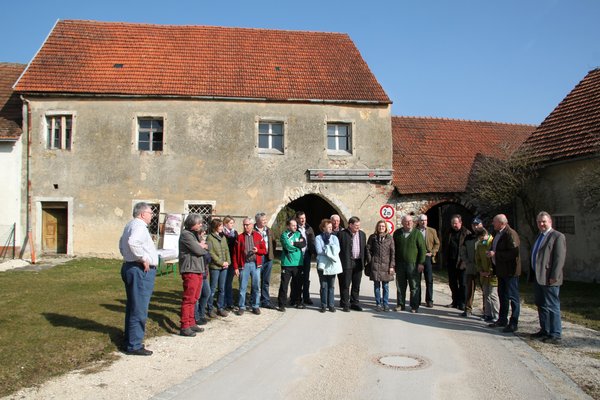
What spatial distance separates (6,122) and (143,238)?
572 inches

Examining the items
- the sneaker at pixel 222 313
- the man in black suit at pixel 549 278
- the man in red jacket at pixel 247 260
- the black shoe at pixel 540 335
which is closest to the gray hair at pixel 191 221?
the man in red jacket at pixel 247 260

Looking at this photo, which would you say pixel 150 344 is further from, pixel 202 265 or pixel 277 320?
pixel 277 320

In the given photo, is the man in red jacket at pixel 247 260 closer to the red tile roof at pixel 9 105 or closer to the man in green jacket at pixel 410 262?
the man in green jacket at pixel 410 262

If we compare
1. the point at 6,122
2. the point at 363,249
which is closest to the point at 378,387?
the point at 363,249

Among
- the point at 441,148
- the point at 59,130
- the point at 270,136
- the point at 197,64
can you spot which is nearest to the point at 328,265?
the point at 270,136

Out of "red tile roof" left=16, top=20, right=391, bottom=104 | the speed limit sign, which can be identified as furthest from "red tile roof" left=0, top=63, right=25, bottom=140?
the speed limit sign

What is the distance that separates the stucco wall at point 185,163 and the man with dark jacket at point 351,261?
8675 millimetres

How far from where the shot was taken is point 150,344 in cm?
688

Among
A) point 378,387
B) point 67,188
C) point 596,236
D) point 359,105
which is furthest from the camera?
point 359,105

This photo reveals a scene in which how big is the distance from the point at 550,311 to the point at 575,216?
29.8ft

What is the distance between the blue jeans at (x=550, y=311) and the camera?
725 cm

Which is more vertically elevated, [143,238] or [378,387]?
[143,238]

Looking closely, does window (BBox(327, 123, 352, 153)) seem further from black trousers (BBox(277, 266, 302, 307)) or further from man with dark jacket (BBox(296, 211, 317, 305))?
black trousers (BBox(277, 266, 302, 307))

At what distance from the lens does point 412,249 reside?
9.62 metres
